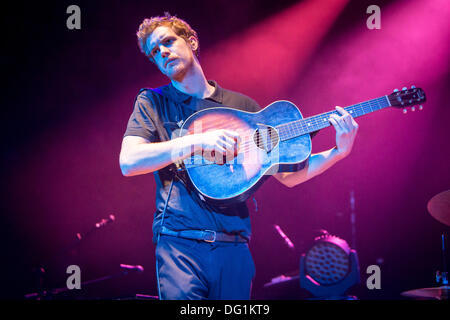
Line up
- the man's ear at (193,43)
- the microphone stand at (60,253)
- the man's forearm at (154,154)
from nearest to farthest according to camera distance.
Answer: the man's forearm at (154,154) < the man's ear at (193,43) < the microphone stand at (60,253)

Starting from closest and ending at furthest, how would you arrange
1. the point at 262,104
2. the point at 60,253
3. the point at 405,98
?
1. the point at 405,98
2. the point at 60,253
3. the point at 262,104

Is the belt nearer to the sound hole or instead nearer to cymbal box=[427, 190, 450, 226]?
the sound hole

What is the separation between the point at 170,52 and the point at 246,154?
928 millimetres

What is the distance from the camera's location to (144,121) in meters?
2.43

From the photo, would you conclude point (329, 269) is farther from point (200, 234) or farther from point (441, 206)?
point (200, 234)

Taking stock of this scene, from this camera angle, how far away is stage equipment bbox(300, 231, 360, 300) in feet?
12.8

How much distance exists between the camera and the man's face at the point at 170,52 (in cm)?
273

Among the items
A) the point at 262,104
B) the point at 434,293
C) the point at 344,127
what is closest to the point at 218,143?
the point at 344,127

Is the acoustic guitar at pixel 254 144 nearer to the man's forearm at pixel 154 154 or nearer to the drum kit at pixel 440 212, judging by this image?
the man's forearm at pixel 154 154

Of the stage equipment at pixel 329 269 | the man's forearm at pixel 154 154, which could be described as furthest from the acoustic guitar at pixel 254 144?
the stage equipment at pixel 329 269

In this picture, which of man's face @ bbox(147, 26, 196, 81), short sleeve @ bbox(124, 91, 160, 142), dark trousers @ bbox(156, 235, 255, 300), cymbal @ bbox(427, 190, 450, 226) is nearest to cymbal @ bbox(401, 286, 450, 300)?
cymbal @ bbox(427, 190, 450, 226)

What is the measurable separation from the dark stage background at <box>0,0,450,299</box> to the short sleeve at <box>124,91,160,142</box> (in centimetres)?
251

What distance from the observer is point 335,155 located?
2.73m

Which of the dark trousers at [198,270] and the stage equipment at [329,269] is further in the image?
the stage equipment at [329,269]
